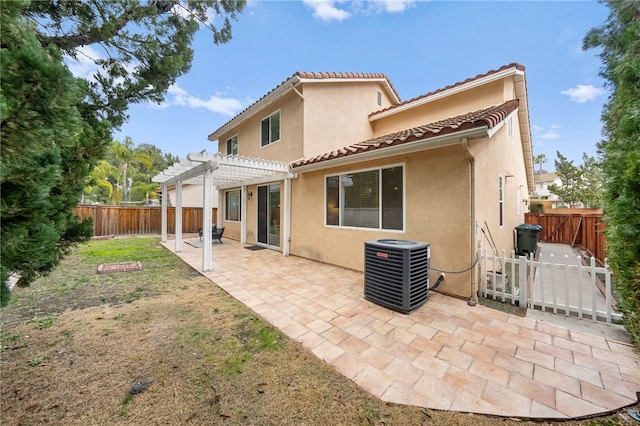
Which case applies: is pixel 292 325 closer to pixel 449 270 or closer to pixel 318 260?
pixel 449 270

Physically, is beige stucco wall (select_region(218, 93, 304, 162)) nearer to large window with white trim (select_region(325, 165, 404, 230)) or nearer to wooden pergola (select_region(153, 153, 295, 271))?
wooden pergola (select_region(153, 153, 295, 271))

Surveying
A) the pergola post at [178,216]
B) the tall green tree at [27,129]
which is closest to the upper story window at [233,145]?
the pergola post at [178,216]

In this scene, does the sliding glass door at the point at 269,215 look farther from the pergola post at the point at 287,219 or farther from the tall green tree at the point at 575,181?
the tall green tree at the point at 575,181

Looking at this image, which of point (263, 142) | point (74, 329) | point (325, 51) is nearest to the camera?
point (74, 329)

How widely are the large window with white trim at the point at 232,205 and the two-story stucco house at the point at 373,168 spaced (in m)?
0.13

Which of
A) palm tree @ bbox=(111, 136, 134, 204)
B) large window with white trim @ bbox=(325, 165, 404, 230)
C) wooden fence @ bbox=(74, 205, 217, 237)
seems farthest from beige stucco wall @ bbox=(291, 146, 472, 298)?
palm tree @ bbox=(111, 136, 134, 204)

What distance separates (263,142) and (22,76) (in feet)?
32.6

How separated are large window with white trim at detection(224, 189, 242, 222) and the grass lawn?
27.9 ft

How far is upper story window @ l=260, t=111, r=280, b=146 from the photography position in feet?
33.4

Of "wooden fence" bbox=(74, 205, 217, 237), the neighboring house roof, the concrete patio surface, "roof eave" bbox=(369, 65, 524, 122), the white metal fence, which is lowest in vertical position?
the concrete patio surface

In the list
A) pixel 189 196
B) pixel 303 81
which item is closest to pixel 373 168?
pixel 303 81

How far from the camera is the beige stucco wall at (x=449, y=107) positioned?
7816 mm

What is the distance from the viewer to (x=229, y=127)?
12914 millimetres

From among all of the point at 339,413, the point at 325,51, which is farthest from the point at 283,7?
the point at 339,413
